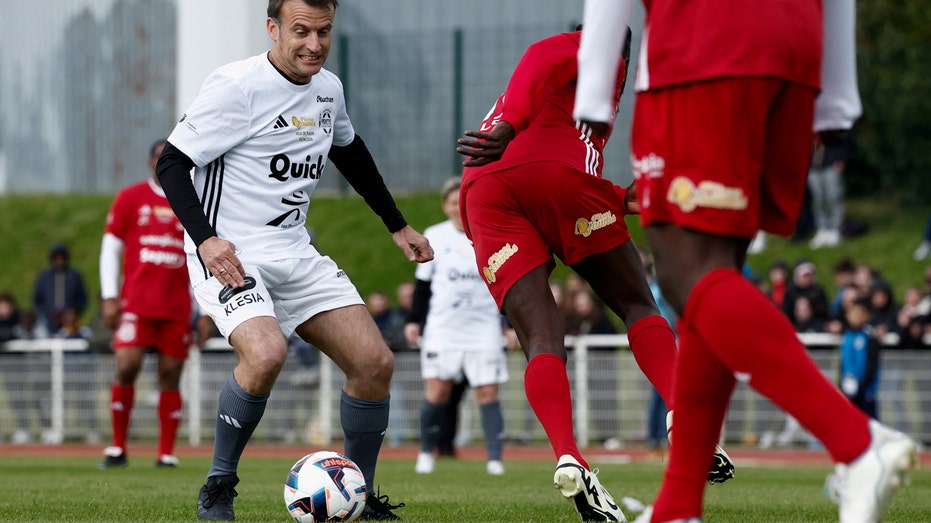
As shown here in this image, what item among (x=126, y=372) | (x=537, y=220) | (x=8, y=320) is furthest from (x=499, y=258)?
(x=8, y=320)

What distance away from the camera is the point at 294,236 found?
6.08 meters

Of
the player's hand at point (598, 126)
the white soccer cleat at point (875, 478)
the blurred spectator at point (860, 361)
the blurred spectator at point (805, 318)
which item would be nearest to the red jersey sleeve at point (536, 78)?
the player's hand at point (598, 126)

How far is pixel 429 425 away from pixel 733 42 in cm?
874

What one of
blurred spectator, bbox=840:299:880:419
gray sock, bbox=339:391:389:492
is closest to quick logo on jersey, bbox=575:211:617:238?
gray sock, bbox=339:391:389:492

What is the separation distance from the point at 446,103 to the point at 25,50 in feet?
33.9

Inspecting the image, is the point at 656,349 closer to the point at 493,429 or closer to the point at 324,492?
the point at 324,492

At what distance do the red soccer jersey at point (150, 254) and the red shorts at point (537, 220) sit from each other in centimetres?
600

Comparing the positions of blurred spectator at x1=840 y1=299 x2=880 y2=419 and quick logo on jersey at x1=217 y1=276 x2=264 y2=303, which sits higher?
quick logo on jersey at x1=217 y1=276 x2=264 y2=303

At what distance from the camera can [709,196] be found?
384 cm

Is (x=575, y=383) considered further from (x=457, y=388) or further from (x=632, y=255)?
(x=632, y=255)

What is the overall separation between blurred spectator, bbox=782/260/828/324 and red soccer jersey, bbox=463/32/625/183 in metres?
10.7

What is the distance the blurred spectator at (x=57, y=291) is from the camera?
1938cm

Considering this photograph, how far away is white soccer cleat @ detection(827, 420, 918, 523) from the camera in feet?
11.6

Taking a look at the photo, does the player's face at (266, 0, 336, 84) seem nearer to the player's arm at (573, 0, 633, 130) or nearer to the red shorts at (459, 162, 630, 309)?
the red shorts at (459, 162, 630, 309)
